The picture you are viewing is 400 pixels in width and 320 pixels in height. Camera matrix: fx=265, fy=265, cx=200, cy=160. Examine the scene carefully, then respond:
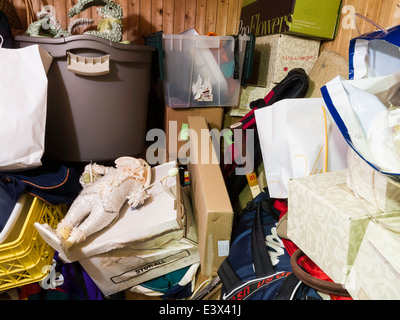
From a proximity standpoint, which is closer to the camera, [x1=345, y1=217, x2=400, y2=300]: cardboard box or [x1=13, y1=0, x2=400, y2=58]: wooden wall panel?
[x1=345, y1=217, x2=400, y2=300]: cardboard box

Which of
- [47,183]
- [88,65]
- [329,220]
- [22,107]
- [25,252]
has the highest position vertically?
[88,65]

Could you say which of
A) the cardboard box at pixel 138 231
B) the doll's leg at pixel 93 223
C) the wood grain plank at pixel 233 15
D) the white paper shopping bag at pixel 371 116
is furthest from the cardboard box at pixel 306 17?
the doll's leg at pixel 93 223

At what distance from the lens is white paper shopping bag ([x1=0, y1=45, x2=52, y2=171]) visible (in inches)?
28.7

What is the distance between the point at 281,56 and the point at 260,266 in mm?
892

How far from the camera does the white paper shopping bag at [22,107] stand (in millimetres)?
729

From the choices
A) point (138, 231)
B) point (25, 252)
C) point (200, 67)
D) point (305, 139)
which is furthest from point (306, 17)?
point (25, 252)

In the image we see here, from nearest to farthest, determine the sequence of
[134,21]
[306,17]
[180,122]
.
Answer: [306,17] < [180,122] < [134,21]

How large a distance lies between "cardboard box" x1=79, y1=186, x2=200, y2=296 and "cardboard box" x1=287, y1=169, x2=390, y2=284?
39 cm

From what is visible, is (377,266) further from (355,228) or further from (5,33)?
(5,33)

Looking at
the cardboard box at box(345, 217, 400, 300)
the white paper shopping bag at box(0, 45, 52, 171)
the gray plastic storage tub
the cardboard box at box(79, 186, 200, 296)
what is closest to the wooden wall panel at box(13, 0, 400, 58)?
the gray plastic storage tub

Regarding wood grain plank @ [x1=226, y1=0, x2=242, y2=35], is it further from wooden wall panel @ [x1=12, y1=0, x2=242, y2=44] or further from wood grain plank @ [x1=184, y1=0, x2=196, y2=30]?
wood grain plank @ [x1=184, y1=0, x2=196, y2=30]

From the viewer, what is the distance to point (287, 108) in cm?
81

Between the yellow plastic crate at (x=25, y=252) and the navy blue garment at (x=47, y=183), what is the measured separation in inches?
1.4

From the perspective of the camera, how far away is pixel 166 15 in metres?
1.51
